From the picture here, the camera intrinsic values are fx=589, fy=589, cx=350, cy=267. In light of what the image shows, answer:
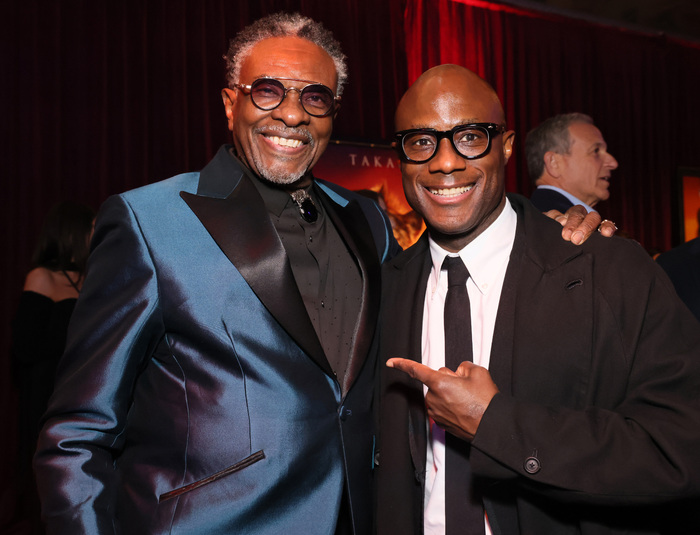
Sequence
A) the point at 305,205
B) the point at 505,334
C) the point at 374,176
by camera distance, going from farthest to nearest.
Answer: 1. the point at 374,176
2. the point at 305,205
3. the point at 505,334

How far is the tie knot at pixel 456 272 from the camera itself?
1.66 m

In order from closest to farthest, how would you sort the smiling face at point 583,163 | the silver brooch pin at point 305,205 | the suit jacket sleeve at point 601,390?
the suit jacket sleeve at point 601,390 < the silver brooch pin at point 305,205 < the smiling face at point 583,163

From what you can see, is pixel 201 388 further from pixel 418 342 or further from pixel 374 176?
pixel 374 176

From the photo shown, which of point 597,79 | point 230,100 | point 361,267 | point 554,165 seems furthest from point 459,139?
point 597,79

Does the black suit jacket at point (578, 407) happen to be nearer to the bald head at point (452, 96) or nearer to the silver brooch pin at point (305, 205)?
the bald head at point (452, 96)

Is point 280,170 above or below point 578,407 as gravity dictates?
above

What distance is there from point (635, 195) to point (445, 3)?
3.53 m

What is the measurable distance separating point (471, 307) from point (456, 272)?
0.11 metres

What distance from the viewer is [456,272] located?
66.1 inches

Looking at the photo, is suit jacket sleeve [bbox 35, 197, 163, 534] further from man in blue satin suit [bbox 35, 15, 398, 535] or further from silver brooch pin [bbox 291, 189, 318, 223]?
silver brooch pin [bbox 291, 189, 318, 223]

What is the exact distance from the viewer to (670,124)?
26.0ft

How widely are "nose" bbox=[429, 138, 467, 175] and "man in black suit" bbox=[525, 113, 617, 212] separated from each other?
2.13 m

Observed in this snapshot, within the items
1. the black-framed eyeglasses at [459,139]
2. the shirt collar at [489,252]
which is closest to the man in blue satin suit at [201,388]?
the shirt collar at [489,252]

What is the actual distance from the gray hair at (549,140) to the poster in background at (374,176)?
1.57m
